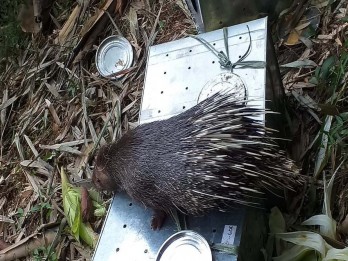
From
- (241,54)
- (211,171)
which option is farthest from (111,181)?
(241,54)

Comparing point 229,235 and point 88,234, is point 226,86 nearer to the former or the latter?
point 229,235

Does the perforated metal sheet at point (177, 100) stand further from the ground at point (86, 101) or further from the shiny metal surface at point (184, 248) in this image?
the ground at point (86, 101)

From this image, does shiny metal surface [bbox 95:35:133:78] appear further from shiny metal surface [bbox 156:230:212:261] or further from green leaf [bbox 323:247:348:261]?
green leaf [bbox 323:247:348:261]

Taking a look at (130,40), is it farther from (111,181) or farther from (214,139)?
(214,139)

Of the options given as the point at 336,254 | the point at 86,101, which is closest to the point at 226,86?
the point at 336,254

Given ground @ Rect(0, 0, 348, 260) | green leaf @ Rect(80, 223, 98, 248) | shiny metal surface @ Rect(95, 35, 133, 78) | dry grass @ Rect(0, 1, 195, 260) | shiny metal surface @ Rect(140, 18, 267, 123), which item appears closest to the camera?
shiny metal surface @ Rect(140, 18, 267, 123)

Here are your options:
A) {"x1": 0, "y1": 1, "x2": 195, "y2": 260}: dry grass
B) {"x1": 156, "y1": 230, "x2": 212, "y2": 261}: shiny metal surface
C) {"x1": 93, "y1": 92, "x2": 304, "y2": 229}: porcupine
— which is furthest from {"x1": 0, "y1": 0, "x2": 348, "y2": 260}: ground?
{"x1": 156, "y1": 230, "x2": 212, "y2": 261}: shiny metal surface
